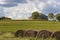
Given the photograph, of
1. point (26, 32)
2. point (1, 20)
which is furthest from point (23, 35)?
point (1, 20)

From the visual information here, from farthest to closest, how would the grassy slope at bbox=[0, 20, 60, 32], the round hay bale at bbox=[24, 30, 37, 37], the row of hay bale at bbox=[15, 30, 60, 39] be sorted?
1. the grassy slope at bbox=[0, 20, 60, 32]
2. the round hay bale at bbox=[24, 30, 37, 37]
3. the row of hay bale at bbox=[15, 30, 60, 39]

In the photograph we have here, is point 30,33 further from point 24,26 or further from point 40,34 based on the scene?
point 24,26

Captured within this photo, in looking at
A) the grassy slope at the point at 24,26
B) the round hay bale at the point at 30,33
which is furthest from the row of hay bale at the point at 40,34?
the grassy slope at the point at 24,26

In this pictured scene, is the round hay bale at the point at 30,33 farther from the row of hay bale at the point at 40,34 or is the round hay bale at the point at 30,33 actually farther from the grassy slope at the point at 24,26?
the grassy slope at the point at 24,26

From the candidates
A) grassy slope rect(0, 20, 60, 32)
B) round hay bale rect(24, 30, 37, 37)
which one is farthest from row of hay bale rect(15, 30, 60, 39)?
grassy slope rect(0, 20, 60, 32)

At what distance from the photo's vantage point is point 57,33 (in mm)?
22500

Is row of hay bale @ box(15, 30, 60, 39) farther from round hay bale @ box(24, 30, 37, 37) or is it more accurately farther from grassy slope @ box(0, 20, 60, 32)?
grassy slope @ box(0, 20, 60, 32)

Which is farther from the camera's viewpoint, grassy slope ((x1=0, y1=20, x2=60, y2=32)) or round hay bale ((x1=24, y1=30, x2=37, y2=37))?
grassy slope ((x1=0, y1=20, x2=60, y2=32))

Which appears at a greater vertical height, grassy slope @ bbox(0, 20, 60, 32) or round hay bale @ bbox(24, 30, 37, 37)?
round hay bale @ bbox(24, 30, 37, 37)

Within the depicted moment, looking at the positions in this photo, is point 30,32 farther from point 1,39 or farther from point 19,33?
point 1,39

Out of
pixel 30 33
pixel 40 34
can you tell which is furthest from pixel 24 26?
pixel 40 34

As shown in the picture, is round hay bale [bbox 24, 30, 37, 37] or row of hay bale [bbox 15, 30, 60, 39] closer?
row of hay bale [bbox 15, 30, 60, 39]

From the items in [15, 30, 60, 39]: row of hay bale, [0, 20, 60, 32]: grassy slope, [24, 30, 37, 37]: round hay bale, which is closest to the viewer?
[15, 30, 60, 39]: row of hay bale

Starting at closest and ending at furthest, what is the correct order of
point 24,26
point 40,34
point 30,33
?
1. point 40,34
2. point 30,33
3. point 24,26
